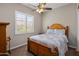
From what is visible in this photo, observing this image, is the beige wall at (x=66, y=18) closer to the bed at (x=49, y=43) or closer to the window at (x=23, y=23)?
the bed at (x=49, y=43)

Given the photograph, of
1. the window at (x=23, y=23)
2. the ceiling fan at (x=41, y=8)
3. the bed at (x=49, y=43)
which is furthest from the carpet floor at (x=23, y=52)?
the ceiling fan at (x=41, y=8)

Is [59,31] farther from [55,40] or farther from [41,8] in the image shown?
[41,8]

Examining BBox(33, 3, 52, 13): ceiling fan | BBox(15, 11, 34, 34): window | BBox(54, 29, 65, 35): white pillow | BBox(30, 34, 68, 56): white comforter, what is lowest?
BBox(30, 34, 68, 56): white comforter

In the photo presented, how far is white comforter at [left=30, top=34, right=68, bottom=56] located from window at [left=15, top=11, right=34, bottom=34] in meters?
0.15

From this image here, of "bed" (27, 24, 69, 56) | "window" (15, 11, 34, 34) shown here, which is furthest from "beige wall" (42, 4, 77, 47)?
"window" (15, 11, 34, 34)

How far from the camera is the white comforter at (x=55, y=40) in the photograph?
129cm

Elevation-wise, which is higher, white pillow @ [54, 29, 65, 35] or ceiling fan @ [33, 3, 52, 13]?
ceiling fan @ [33, 3, 52, 13]

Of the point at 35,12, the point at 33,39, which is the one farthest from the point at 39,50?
the point at 35,12

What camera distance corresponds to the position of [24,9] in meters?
1.35

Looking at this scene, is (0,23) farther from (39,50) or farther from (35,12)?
(39,50)

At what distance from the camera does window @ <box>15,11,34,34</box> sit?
1.33 meters

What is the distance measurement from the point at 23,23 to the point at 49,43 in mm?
472

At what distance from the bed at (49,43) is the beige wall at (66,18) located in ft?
0.20

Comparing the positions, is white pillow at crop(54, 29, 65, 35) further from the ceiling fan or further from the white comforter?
the ceiling fan
